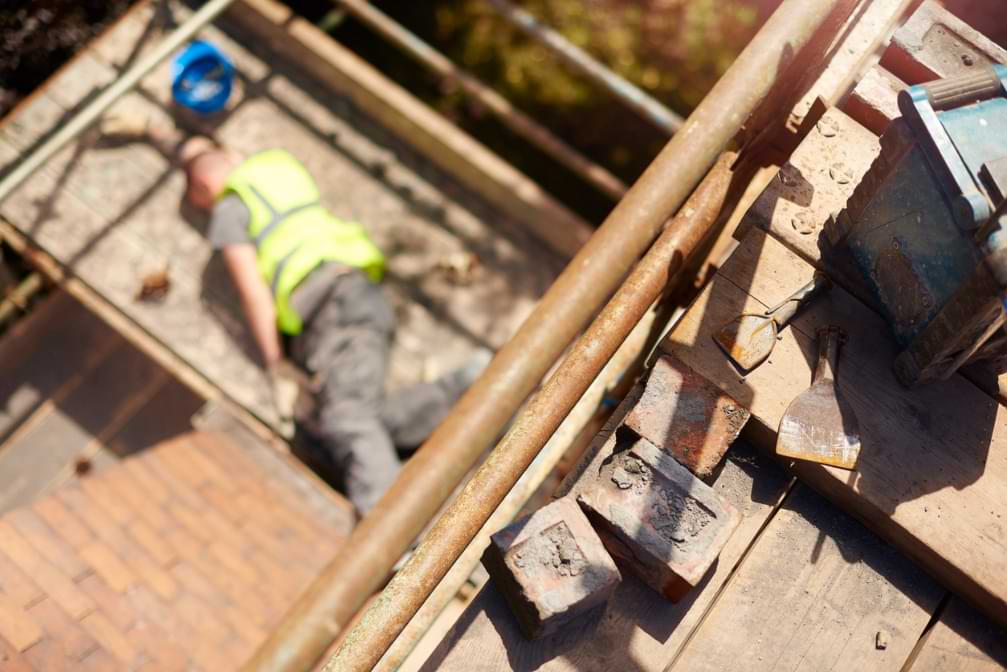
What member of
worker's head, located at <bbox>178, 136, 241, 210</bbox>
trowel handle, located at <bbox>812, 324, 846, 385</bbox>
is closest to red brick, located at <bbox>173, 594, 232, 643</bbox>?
worker's head, located at <bbox>178, 136, 241, 210</bbox>

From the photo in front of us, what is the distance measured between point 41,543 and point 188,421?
197 centimetres

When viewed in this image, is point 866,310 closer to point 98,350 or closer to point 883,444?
point 883,444

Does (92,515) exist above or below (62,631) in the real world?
above

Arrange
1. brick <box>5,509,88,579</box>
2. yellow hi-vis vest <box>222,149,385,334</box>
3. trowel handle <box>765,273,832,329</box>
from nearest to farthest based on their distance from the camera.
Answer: trowel handle <box>765,273,832,329</box>
brick <box>5,509,88,579</box>
yellow hi-vis vest <box>222,149,385,334</box>

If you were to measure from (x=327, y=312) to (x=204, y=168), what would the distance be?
49.7 inches

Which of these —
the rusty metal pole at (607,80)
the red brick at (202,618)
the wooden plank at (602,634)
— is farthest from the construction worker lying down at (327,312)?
the wooden plank at (602,634)

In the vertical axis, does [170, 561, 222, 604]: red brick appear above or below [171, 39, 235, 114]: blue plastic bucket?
below

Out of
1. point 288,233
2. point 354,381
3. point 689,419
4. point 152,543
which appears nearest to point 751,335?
point 689,419

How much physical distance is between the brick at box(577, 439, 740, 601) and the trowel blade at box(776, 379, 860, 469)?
208mm

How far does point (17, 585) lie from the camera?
2.97 metres

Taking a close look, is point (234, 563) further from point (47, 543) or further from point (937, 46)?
point (937, 46)

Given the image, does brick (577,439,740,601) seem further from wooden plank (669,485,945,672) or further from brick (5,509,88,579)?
brick (5,509,88,579)

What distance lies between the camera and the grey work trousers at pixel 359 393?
445 centimetres

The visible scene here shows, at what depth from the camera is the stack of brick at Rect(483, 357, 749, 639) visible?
1767 mm
